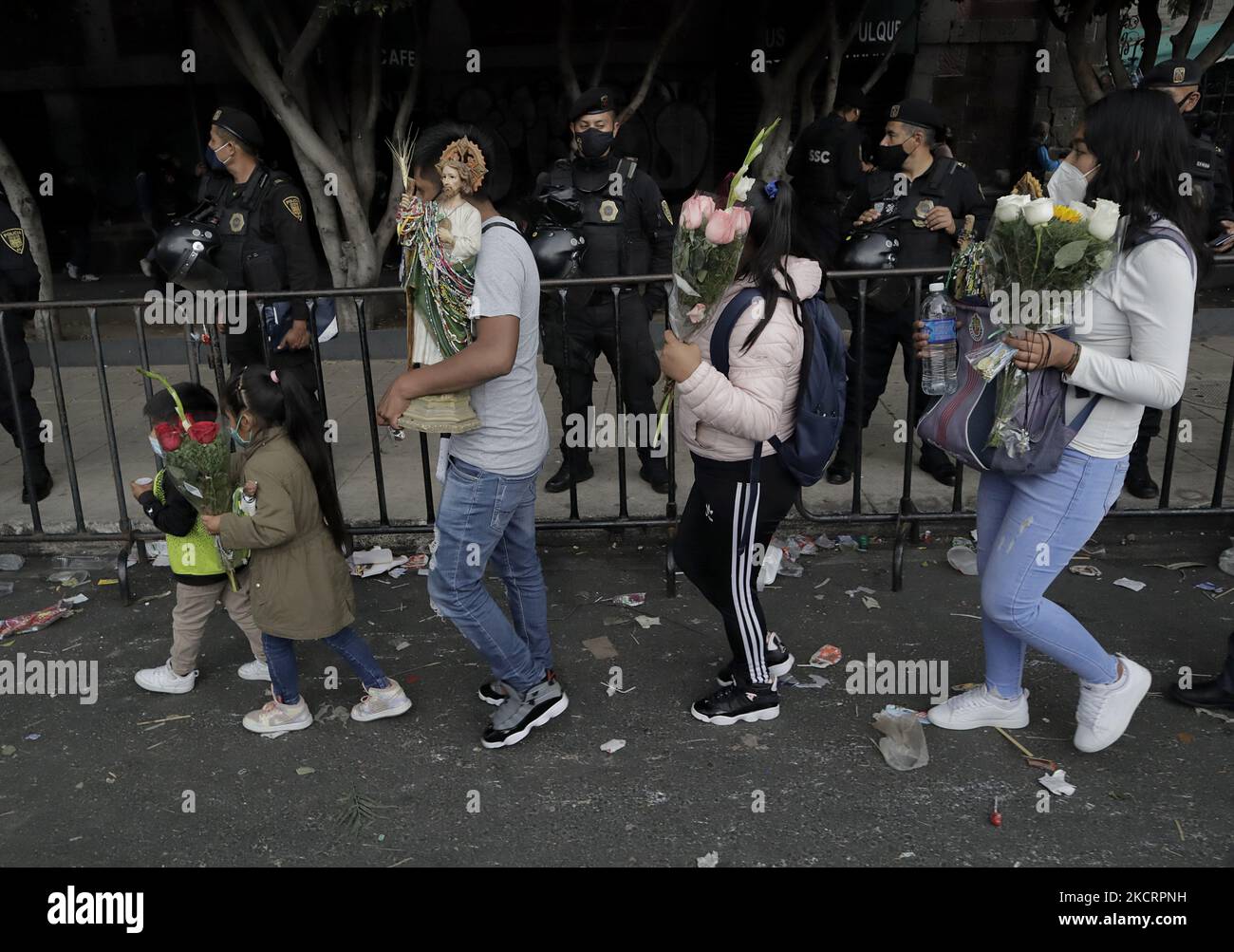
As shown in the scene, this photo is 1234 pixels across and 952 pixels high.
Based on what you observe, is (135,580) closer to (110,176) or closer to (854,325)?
(854,325)

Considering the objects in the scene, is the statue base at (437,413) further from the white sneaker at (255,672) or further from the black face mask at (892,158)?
the black face mask at (892,158)

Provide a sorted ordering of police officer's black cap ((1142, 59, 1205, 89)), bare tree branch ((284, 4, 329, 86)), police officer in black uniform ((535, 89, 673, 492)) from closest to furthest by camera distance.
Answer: police officer's black cap ((1142, 59, 1205, 89)) → police officer in black uniform ((535, 89, 673, 492)) → bare tree branch ((284, 4, 329, 86))

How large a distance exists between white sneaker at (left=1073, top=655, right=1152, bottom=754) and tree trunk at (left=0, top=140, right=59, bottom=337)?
8.81 metres

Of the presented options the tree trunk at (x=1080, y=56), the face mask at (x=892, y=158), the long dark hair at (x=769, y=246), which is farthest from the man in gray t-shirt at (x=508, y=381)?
the tree trunk at (x=1080, y=56)

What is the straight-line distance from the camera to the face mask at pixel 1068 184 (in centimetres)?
302

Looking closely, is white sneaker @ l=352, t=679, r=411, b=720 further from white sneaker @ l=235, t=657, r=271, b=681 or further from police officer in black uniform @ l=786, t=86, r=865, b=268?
police officer in black uniform @ l=786, t=86, r=865, b=268

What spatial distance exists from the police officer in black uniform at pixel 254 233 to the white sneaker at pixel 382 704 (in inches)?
90.9

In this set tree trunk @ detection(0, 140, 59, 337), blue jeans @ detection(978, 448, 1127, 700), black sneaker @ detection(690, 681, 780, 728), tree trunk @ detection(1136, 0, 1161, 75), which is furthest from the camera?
tree trunk @ detection(1136, 0, 1161, 75)

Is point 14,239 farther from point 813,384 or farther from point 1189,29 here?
point 1189,29

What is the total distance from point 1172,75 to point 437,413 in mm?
3798

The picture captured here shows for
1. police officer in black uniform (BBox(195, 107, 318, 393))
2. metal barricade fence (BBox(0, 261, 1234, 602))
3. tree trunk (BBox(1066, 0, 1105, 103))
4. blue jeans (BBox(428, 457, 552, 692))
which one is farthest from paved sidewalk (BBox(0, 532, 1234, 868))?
tree trunk (BBox(1066, 0, 1105, 103))

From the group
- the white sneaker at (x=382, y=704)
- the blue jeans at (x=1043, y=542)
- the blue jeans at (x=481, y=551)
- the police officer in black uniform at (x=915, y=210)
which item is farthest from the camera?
the police officer in black uniform at (x=915, y=210)

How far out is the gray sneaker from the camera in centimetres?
367

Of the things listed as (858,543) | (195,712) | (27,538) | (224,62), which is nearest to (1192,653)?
(858,543)
